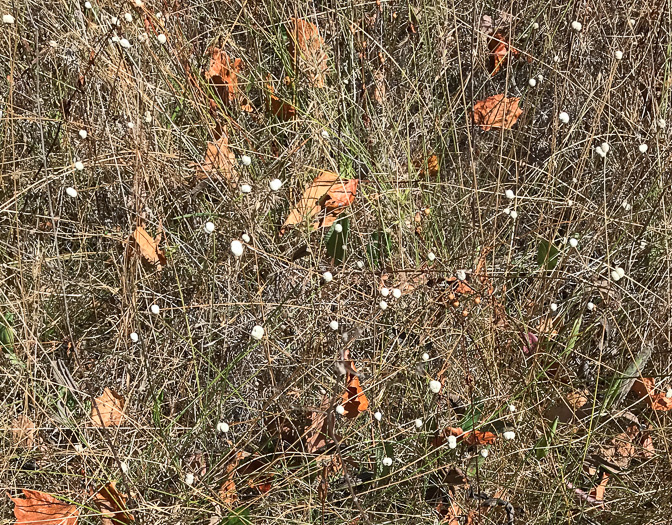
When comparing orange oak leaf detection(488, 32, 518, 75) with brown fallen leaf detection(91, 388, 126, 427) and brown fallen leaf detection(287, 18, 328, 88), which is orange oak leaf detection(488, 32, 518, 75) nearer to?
brown fallen leaf detection(287, 18, 328, 88)

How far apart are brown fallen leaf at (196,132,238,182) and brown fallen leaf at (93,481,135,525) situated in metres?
0.50

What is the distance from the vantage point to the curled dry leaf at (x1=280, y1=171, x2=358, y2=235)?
3.69ft

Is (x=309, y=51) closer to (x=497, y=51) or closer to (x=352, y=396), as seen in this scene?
(x=497, y=51)

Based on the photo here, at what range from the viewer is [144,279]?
1.07m

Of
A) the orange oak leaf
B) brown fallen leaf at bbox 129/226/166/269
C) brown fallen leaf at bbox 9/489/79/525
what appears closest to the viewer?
brown fallen leaf at bbox 9/489/79/525

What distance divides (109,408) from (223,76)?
25.7 inches

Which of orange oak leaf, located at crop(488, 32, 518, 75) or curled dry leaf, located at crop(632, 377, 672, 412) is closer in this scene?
curled dry leaf, located at crop(632, 377, 672, 412)

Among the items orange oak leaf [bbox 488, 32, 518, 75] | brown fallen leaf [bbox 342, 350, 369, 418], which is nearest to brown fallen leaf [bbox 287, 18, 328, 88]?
orange oak leaf [bbox 488, 32, 518, 75]

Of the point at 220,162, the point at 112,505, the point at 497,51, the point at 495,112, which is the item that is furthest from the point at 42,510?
the point at 497,51

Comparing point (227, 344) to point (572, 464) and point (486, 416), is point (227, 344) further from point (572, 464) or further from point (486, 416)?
point (572, 464)

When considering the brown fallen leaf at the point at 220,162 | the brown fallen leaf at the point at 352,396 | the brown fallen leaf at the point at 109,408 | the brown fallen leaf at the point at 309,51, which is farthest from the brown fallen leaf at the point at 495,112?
the brown fallen leaf at the point at 109,408

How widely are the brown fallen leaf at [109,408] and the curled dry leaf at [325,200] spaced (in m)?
0.38

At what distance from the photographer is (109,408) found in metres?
1.01

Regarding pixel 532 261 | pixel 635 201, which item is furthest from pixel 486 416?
pixel 635 201
